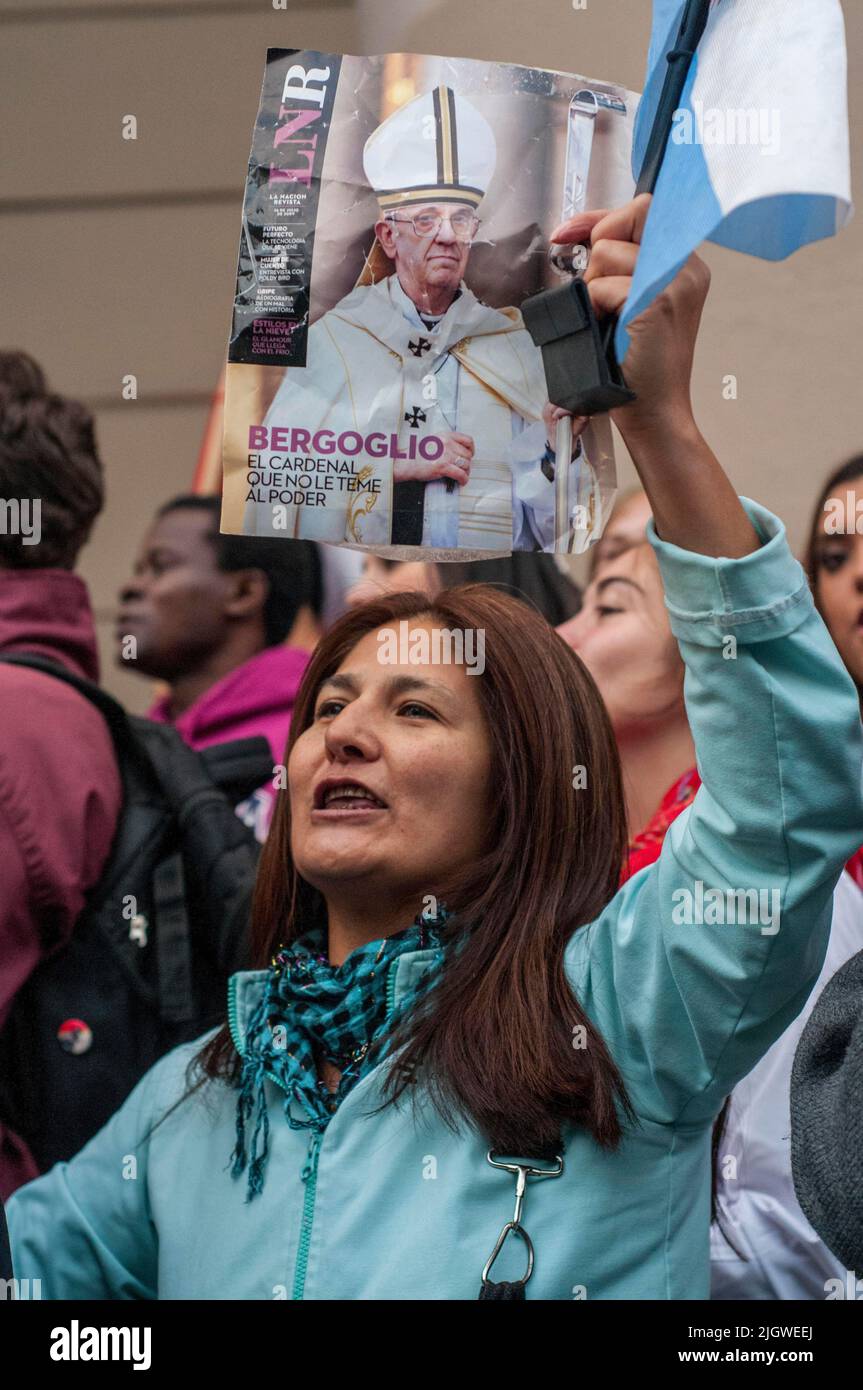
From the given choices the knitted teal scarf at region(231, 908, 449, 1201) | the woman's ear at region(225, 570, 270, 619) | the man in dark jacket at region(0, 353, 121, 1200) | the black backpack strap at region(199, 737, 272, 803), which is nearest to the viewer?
the knitted teal scarf at region(231, 908, 449, 1201)

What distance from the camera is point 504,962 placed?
1.97 meters

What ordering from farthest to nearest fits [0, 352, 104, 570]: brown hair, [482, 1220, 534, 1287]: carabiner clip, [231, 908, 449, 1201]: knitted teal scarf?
[0, 352, 104, 570]: brown hair
[231, 908, 449, 1201]: knitted teal scarf
[482, 1220, 534, 1287]: carabiner clip

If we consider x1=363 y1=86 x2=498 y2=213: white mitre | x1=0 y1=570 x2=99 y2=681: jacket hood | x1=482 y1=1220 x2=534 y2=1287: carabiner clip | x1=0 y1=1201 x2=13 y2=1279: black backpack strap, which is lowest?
x1=0 y1=1201 x2=13 y2=1279: black backpack strap

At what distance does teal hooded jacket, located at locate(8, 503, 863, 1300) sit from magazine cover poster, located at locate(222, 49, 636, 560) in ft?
1.00

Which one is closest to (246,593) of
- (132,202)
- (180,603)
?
(180,603)

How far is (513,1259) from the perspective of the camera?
182 cm

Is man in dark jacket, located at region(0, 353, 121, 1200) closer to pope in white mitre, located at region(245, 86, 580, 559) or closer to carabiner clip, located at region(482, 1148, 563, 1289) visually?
pope in white mitre, located at region(245, 86, 580, 559)

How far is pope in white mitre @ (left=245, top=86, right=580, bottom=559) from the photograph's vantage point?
6.26 ft

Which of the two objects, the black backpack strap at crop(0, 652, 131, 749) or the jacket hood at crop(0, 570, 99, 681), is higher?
the jacket hood at crop(0, 570, 99, 681)

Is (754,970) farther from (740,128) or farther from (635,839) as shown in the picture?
(635,839)

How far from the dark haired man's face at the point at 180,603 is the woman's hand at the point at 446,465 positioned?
5.56ft

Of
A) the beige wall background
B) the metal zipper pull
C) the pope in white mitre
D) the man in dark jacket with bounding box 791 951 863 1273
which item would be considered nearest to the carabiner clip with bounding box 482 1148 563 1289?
the metal zipper pull

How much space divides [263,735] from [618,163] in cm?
155

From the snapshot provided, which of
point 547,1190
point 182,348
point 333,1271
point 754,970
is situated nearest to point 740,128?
point 754,970
